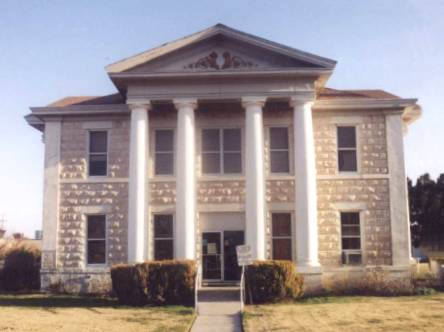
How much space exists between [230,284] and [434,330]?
10140 millimetres

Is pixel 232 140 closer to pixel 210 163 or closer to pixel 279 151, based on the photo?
pixel 210 163

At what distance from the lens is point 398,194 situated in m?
24.3

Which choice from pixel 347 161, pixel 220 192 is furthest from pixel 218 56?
pixel 347 161

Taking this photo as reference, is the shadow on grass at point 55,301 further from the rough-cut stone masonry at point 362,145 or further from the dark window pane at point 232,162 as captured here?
the rough-cut stone masonry at point 362,145

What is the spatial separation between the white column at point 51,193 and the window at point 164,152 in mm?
4299

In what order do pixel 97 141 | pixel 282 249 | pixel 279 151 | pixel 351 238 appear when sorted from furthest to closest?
1. pixel 97 141
2. pixel 279 151
3. pixel 351 238
4. pixel 282 249

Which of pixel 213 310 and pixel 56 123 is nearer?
pixel 213 310

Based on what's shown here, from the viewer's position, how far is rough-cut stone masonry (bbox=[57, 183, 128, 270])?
2456cm

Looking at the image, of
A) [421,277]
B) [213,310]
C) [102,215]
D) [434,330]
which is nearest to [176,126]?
[102,215]

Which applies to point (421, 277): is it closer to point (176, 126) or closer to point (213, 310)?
point (213, 310)

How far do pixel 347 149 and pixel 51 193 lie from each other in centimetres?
1277

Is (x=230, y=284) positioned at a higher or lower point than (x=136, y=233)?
lower

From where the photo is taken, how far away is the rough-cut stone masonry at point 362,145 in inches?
968

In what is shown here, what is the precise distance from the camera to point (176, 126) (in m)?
24.9
